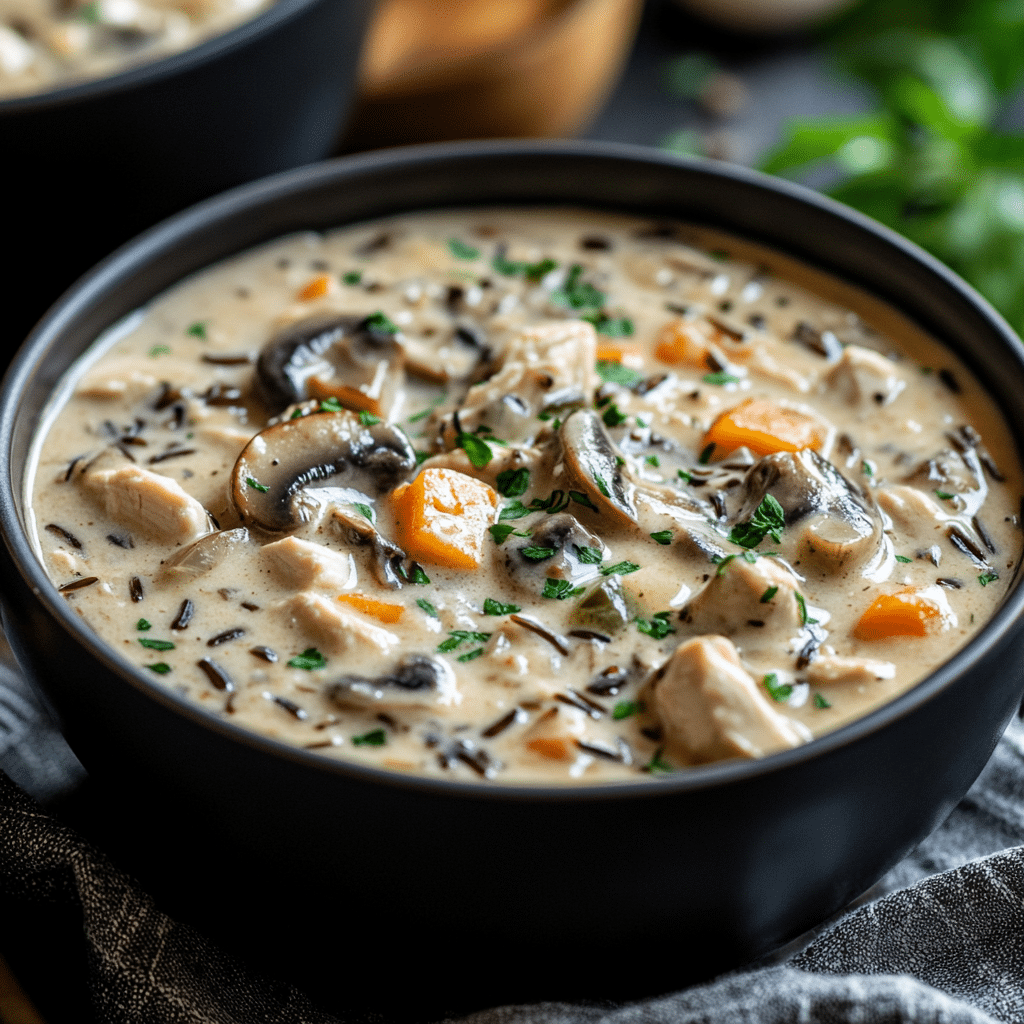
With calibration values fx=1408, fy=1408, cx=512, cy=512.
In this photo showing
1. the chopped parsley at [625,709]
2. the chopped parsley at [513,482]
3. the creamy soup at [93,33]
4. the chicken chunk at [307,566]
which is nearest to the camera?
the chopped parsley at [625,709]

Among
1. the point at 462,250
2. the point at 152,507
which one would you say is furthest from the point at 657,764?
the point at 462,250

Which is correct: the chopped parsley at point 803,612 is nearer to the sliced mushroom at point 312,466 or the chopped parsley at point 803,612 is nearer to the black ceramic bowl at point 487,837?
the black ceramic bowl at point 487,837

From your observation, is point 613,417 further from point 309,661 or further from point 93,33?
point 93,33

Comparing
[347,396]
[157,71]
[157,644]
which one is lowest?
[157,644]

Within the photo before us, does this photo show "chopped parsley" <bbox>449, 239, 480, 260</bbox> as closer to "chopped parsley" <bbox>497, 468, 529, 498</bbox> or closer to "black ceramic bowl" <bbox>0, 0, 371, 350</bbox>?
"black ceramic bowl" <bbox>0, 0, 371, 350</bbox>


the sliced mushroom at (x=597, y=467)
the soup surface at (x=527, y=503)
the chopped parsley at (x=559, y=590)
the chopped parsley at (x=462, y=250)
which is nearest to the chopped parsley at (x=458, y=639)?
the soup surface at (x=527, y=503)

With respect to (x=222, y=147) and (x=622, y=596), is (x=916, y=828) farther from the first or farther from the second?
(x=222, y=147)
